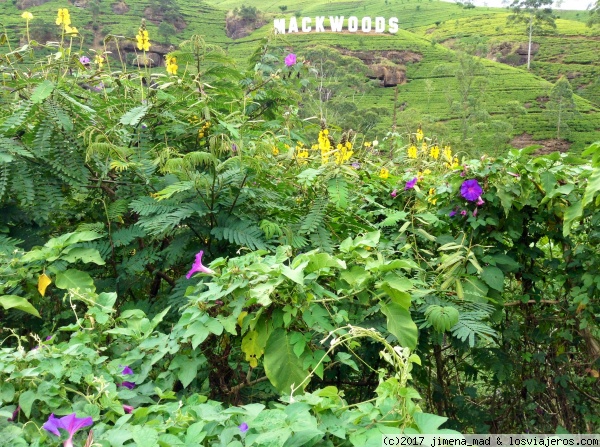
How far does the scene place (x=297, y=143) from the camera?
101 inches

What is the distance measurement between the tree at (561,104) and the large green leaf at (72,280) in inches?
1818

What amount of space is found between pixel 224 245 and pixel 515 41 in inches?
2745

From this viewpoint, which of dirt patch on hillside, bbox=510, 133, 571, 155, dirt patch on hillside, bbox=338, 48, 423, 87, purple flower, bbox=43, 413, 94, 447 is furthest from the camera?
dirt patch on hillside, bbox=338, 48, 423, 87

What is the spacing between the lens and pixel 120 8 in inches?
2431

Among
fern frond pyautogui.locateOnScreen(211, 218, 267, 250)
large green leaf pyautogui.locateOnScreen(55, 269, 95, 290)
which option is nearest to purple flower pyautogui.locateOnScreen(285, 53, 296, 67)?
fern frond pyautogui.locateOnScreen(211, 218, 267, 250)

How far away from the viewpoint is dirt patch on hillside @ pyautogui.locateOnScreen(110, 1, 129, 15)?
61.1 metres

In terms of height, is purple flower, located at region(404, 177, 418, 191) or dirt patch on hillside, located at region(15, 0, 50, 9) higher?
dirt patch on hillside, located at region(15, 0, 50, 9)

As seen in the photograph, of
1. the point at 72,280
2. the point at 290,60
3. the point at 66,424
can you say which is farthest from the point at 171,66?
the point at 66,424

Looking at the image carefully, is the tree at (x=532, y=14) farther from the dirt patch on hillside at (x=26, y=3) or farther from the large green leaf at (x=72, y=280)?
the large green leaf at (x=72, y=280)

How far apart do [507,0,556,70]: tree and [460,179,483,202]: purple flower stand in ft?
228

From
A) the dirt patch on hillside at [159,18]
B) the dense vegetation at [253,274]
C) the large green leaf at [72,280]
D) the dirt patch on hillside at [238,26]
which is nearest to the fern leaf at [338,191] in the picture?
the dense vegetation at [253,274]

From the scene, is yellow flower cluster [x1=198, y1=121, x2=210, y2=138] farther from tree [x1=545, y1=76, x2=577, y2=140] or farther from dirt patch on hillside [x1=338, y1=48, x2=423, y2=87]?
dirt patch on hillside [x1=338, y1=48, x2=423, y2=87]

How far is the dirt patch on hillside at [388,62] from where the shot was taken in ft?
182

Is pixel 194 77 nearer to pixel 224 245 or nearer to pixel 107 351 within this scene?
pixel 224 245
